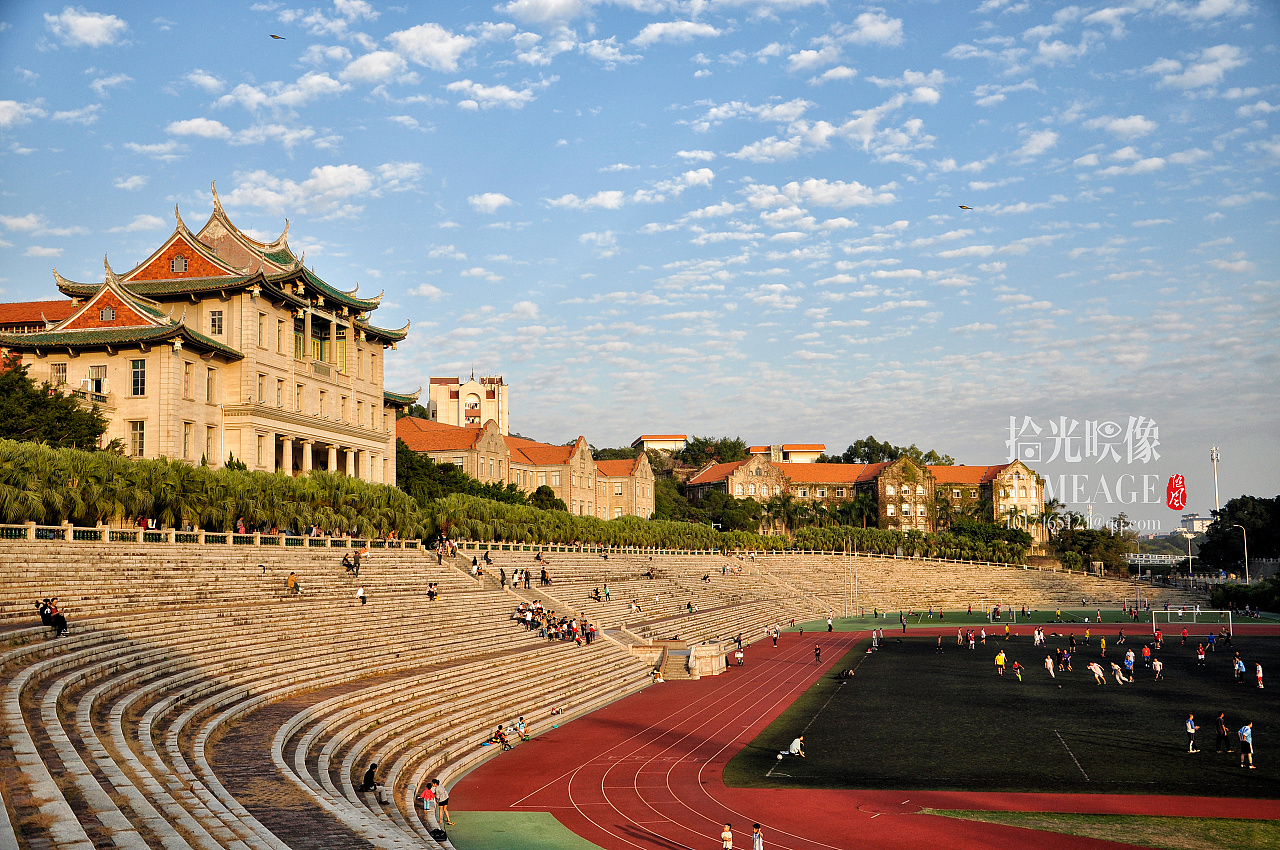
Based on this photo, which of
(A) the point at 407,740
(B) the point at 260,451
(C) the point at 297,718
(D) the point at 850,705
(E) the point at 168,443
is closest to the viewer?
(C) the point at 297,718

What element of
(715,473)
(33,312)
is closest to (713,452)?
(715,473)

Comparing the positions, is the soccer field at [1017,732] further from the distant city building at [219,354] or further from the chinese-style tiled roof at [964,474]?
the chinese-style tiled roof at [964,474]

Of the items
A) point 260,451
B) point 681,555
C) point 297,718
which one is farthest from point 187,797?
point 681,555

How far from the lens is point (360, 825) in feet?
58.3

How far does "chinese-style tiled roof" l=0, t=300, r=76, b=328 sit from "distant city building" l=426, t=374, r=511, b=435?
10299 cm

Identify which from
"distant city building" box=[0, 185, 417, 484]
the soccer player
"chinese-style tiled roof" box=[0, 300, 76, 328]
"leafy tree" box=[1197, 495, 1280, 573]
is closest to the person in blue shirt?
the soccer player

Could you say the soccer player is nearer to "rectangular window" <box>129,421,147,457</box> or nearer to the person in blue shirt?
the person in blue shirt

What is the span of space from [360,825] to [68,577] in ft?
59.3

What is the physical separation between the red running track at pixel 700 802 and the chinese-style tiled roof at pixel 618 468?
9889 cm

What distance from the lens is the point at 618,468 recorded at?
448 feet

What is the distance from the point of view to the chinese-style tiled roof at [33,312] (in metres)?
64.9

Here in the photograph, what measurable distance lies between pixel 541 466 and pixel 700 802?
96.1 metres

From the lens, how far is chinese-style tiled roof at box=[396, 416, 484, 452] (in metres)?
108

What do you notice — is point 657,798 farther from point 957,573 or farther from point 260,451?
point 957,573
